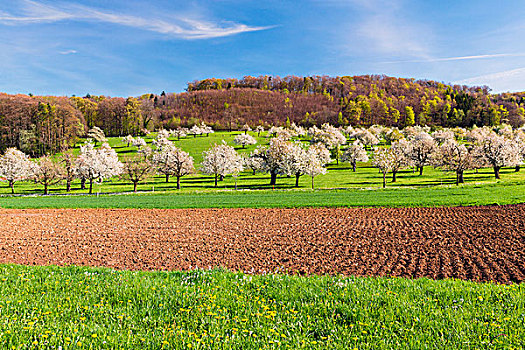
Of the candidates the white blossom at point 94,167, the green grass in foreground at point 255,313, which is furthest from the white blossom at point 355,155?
the green grass in foreground at point 255,313

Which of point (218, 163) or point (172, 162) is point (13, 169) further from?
point (218, 163)

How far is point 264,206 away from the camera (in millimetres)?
32500

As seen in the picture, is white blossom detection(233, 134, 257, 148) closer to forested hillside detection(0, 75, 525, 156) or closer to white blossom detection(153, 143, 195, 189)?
forested hillside detection(0, 75, 525, 156)

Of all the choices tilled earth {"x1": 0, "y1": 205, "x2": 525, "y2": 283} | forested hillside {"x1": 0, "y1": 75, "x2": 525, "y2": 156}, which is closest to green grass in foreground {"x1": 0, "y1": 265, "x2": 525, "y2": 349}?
tilled earth {"x1": 0, "y1": 205, "x2": 525, "y2": 283}

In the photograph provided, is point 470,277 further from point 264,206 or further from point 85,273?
point 264,206

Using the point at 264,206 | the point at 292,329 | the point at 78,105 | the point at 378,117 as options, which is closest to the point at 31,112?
the point at 78,105

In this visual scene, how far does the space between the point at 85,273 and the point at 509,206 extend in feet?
102

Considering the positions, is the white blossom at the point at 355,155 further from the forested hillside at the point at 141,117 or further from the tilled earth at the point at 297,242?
the forested hillside at the point at 141,117

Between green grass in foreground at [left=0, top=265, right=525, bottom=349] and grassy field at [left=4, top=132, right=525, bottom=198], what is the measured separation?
1762 inches

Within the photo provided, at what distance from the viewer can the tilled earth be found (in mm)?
12039

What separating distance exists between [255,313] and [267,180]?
62521 mm

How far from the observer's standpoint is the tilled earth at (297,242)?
12.0 meters

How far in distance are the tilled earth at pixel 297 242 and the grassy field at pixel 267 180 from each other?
92.7 feet

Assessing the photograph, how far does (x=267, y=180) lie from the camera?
68562 millimetres
